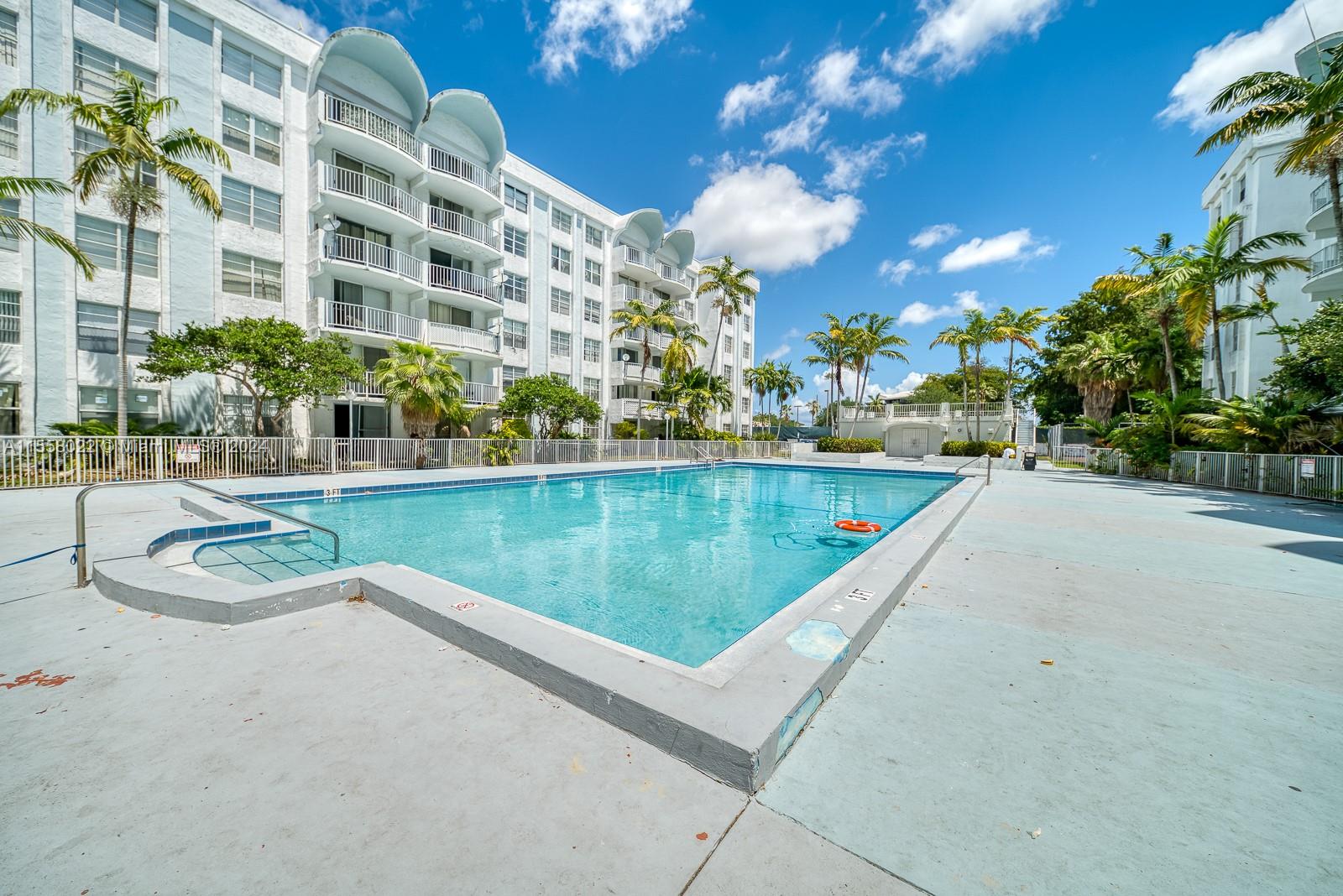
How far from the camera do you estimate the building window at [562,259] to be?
27719mm

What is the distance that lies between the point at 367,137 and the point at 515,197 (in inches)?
334

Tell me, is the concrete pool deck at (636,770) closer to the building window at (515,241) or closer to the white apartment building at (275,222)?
the white apartment building at (275,222)

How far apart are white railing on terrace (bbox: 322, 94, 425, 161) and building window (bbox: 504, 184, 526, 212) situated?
517 centimetres

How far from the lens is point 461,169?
853 inches

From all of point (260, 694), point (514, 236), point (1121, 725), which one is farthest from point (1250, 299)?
point (260, 694)

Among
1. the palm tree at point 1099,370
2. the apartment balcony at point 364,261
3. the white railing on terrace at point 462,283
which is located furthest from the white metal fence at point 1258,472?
the apartment balcony at point 364,261

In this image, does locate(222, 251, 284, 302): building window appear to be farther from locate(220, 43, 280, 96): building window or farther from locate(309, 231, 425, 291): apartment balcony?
locate(220, 43, 280, 96): building window

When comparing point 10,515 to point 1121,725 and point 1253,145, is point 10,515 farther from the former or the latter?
point 1253,145

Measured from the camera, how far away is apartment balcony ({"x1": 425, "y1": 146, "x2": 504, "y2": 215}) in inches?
813

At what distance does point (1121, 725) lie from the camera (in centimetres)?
248

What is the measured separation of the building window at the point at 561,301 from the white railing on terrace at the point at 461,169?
18.6ft

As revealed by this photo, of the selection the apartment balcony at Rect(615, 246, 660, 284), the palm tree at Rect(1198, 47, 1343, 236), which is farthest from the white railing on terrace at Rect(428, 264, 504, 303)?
the palm tree at Rect(1198, 47, 1343, 236)

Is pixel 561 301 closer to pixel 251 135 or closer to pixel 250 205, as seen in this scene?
pixel 250 205

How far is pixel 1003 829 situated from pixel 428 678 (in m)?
2.81
